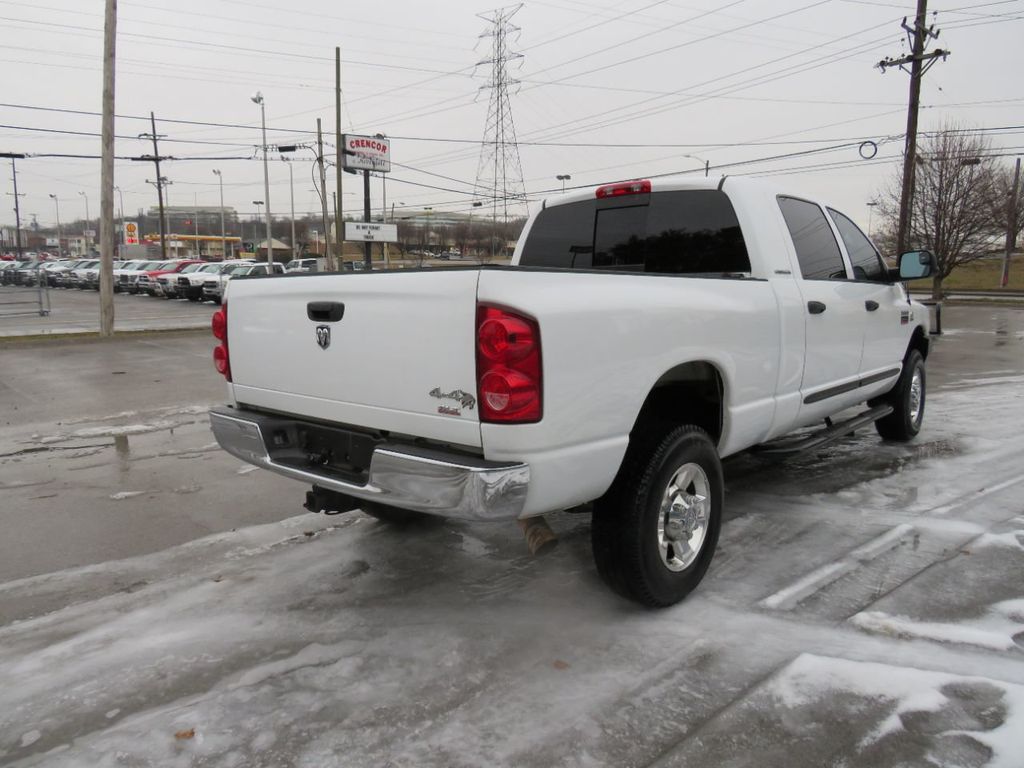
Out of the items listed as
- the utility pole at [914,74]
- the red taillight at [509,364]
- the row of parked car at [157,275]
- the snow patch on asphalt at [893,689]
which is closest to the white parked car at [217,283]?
the row of parked car at [157,275]

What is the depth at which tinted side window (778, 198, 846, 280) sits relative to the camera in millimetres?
4520

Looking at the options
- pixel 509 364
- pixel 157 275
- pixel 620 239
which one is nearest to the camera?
pixel 509 364

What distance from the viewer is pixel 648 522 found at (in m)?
3.19

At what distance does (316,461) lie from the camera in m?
3.40

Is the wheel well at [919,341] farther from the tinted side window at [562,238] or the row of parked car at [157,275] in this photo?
the row of parked car at [157,275]

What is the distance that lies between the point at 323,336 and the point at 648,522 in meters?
1.63

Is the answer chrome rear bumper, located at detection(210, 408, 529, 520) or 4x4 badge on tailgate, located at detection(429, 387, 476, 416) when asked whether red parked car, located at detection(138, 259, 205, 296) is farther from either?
4x4 badge on tailgate, located at detection(429, 387, 476, 416)

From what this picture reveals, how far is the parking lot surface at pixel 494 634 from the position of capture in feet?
8.27

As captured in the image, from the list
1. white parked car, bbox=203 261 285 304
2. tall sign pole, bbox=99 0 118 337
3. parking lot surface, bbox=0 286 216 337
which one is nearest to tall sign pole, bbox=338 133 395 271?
white parked car, bbox=203 261 285 304

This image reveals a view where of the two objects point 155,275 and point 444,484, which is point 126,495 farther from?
point 155,275

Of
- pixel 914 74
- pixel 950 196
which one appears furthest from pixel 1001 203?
pixel 914 74

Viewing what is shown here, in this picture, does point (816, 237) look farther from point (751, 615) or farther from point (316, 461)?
point (316, 461)

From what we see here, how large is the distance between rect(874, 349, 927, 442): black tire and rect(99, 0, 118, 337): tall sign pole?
15.0m

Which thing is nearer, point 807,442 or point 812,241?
point 807,442
